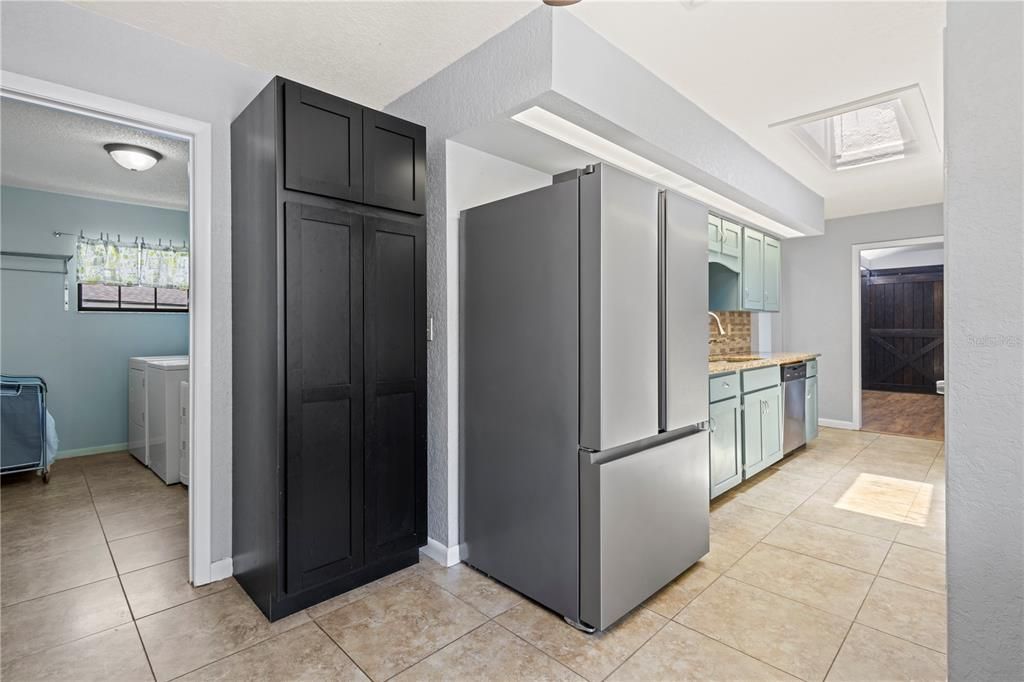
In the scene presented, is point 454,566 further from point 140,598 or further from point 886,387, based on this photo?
point 886,387

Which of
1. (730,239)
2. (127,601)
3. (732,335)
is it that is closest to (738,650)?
(127,601)

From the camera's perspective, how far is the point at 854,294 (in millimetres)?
5598

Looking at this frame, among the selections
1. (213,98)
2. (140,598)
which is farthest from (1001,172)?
(140,598)

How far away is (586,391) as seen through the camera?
195 centimetres

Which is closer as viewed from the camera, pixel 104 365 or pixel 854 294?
pixel 104 365

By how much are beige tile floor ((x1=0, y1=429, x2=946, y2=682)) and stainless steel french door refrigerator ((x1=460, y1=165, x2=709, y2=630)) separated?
0.19m

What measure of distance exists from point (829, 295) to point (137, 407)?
7104 mm

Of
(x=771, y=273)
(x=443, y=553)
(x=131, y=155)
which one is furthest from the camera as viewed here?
(x=771, y=273)

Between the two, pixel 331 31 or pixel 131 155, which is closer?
pixel 331 31

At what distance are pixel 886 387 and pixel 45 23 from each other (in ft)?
38.0

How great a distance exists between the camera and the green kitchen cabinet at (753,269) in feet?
14.8

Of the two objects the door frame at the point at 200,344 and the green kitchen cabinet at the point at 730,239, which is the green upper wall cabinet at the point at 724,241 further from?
the door frame at the point at 200,344

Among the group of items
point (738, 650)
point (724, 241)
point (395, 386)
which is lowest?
point (738, 650)

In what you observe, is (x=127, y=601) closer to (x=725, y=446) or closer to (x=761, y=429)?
(x=725, y=446)
